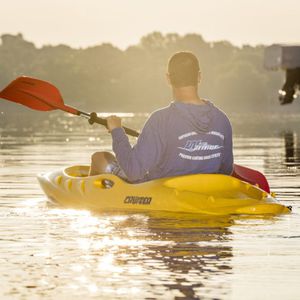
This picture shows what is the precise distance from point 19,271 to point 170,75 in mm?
3903

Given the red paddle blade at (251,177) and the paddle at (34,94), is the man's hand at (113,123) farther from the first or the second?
the paddle at (34,94)

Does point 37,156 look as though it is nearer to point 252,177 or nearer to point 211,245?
point 252,177

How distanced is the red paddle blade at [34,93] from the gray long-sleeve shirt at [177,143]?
291cm

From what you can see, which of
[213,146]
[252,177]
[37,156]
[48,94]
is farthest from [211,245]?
[37,156]

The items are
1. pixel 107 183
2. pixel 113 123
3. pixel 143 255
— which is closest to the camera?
pixel 143 255

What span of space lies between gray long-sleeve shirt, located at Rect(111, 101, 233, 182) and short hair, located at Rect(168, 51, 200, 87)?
0.26 metres

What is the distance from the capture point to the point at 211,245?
36.2 feet

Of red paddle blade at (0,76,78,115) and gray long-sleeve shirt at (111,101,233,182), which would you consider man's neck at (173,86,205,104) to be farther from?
red paddle blade at (0,76,78,115)

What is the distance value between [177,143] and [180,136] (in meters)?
0.08

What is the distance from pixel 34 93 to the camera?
1617cm

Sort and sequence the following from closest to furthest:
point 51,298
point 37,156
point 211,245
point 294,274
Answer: point 51,298 < point 294,274 < point 211,245 < point 37,156

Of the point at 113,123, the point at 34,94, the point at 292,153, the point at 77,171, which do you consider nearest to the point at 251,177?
the point at 113,123

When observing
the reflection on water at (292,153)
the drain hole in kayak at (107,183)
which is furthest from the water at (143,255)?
the reflection on water at (292,153)

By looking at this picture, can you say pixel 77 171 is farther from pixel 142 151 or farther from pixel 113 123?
pixel 142 151
